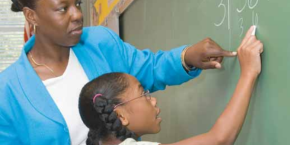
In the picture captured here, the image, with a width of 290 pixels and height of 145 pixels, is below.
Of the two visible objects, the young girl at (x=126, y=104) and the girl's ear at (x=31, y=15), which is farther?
the girl's ear at (x=31, y=15)

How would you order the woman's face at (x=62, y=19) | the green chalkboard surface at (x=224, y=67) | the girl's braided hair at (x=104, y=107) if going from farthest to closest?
the woman's face at (x=62, y=19) < the girl's braided hair at (x=104, y=107) < the green chalkboard surface at (x=224, y=67)

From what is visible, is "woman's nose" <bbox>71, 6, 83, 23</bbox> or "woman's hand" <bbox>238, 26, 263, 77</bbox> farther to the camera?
"woman's nose" <bbox>71, 6, 83, 23</bbox>

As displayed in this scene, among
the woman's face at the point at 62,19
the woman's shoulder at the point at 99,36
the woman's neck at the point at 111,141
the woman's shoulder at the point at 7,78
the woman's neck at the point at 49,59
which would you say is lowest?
the woman's neck at the point at 111,141

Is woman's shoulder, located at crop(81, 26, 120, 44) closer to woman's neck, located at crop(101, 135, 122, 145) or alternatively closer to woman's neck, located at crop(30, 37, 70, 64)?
woman's neck, located at crop(30, 37, 70, 64)

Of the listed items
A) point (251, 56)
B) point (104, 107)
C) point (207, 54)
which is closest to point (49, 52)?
point (104, 107)

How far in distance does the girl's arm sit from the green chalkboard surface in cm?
2

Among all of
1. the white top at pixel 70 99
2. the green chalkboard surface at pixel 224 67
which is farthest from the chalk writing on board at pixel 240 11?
the white top at pixel 70 99

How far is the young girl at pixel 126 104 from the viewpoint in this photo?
2.83 ft

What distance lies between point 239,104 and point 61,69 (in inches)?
21.1

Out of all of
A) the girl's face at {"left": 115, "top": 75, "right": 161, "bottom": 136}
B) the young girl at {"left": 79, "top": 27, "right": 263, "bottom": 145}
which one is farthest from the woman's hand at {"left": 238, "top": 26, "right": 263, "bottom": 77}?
Answer: the girl's face at {"left": 115, "top": 75, "right": 161, "bottom": 136}

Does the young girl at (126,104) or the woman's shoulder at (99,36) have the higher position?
the woman's shoulder at (99,36)

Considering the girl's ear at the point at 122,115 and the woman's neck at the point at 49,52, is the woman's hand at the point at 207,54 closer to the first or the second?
the girl's ear at the point at 122,115

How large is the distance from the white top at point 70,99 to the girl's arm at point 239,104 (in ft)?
1.15

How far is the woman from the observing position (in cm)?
105
